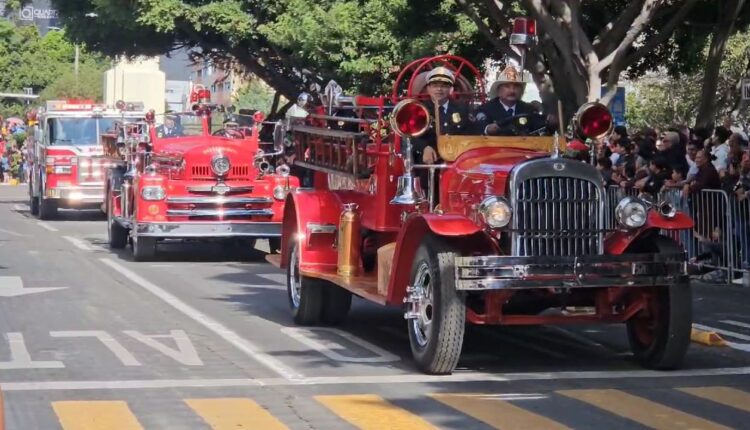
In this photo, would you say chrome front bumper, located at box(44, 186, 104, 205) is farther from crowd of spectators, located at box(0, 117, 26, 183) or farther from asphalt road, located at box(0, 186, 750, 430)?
crowd of spectators, located at box(0, 117, 26, 183)

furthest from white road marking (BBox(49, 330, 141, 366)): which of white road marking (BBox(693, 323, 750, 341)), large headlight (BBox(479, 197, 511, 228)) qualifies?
white road marking (BBox(693, 323, 750, 341))

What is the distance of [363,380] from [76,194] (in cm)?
2198

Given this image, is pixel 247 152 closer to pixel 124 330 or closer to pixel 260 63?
pixel 124 330

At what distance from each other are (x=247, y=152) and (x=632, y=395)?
468 inches

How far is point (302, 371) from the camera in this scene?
1090cm

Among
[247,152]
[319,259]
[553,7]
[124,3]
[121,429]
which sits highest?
[124,3]

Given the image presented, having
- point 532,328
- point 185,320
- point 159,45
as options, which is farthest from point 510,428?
point 159,45

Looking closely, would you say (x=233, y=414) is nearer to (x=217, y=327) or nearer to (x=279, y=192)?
(x=217, y=327)

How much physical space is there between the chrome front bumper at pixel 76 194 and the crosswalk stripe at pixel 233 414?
2249 centimetres

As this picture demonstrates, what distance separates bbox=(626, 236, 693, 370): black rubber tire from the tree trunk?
42.6 feet

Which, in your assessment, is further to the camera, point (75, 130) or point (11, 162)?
point (11, 162)

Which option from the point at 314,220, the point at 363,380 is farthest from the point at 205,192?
the point at 363,380

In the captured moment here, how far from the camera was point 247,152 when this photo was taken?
20.9 meters

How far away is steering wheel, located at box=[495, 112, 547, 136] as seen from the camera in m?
11.8
